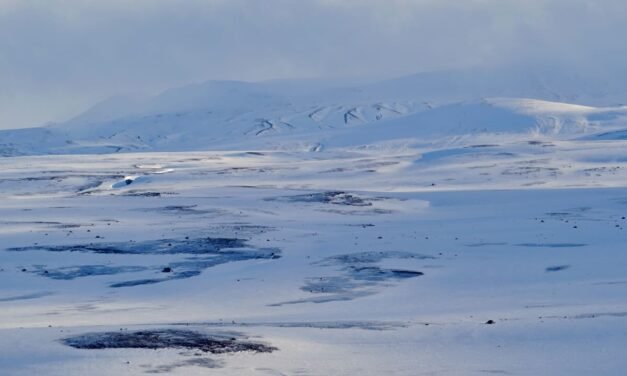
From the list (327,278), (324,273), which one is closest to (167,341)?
(327,278)

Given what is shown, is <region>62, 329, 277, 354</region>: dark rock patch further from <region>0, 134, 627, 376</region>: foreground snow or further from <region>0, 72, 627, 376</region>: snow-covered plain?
<region>0, 134, 627, 376</region>: foreground snow

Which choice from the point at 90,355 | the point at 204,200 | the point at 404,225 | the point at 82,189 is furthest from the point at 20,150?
the point at 90,355

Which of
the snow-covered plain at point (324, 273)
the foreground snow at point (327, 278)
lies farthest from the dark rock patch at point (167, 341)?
the foreground snow at point (327, 278)

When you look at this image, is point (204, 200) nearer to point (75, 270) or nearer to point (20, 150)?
point (75, 270)

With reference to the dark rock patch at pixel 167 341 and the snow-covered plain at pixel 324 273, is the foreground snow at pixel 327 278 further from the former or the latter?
the dark rock patch at pixel 167 341

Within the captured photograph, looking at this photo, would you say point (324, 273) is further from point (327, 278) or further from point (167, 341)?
point (167, 341)

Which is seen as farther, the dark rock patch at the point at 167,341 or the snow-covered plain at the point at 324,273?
the dark rock patch at the point at 167,341
